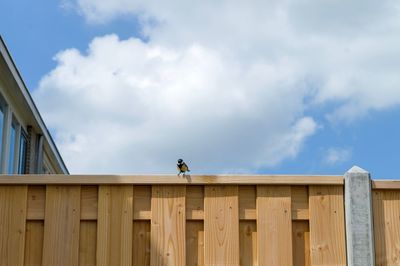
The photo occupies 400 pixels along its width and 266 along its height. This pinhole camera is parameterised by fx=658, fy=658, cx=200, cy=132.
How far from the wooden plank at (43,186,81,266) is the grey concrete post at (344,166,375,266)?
1357 mm

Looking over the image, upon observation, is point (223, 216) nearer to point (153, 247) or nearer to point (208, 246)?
point (208, 246)

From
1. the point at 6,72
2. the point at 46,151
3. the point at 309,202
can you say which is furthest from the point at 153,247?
the point at 46,151

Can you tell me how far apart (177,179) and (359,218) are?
3.05 feet

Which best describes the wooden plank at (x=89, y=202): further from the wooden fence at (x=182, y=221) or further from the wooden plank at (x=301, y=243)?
the wooden plank at (x=301, y=243)

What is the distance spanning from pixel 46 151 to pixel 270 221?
7564 millimetres

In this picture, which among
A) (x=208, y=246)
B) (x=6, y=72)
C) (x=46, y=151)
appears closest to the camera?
(x=208, y=246)

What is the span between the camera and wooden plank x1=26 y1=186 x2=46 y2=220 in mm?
3330

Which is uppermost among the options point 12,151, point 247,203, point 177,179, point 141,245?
point 12,151

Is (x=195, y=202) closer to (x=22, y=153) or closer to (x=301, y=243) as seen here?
(x=301, y=243)

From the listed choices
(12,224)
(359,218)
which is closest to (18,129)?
(12,224)

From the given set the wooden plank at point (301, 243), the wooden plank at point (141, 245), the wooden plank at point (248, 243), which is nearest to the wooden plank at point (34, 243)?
the wooden plank at point (141, 245)

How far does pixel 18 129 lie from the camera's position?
8.15 m

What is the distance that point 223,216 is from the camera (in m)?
3.28

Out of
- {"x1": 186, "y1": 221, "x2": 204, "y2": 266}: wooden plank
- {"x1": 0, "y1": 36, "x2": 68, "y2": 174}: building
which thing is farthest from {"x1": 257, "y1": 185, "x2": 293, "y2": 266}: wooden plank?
{"x1": 0, "y1": 36, "x2": 68, "y2": 174}: building
